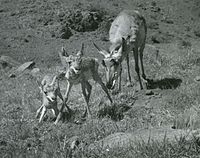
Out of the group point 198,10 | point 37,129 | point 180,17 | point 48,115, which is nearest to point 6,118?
point 48,115

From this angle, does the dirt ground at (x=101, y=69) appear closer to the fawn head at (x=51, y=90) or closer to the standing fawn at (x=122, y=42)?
the fawn head at (x=51, y=90)

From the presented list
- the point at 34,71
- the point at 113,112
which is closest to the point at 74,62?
the point at 113,112

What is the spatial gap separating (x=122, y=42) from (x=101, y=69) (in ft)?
14.2

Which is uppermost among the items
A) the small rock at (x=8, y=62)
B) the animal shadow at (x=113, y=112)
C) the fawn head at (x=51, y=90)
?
the fawn head at (x=51, y=90)

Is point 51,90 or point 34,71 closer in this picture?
point 51,90

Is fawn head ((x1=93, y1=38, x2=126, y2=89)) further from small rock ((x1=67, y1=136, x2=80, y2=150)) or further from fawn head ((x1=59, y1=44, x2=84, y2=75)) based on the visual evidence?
small rock ((x1=67, y1=136, x2=80, y2=150))

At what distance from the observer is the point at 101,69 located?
15.1 m

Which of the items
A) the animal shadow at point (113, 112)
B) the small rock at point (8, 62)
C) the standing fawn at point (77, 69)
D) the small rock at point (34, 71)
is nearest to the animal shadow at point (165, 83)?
the animal shadow at point (113, 112)

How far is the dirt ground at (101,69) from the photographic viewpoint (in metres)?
7.49

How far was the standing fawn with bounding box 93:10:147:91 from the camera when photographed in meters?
10.1

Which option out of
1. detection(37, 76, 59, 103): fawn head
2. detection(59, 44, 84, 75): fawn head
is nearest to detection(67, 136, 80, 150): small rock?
detection(59, 44, 84, 75): fawn head

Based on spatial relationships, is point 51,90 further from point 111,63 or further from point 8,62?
point 8,62

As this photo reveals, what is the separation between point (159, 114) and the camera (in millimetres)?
8906

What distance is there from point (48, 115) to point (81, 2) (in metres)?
16.5
